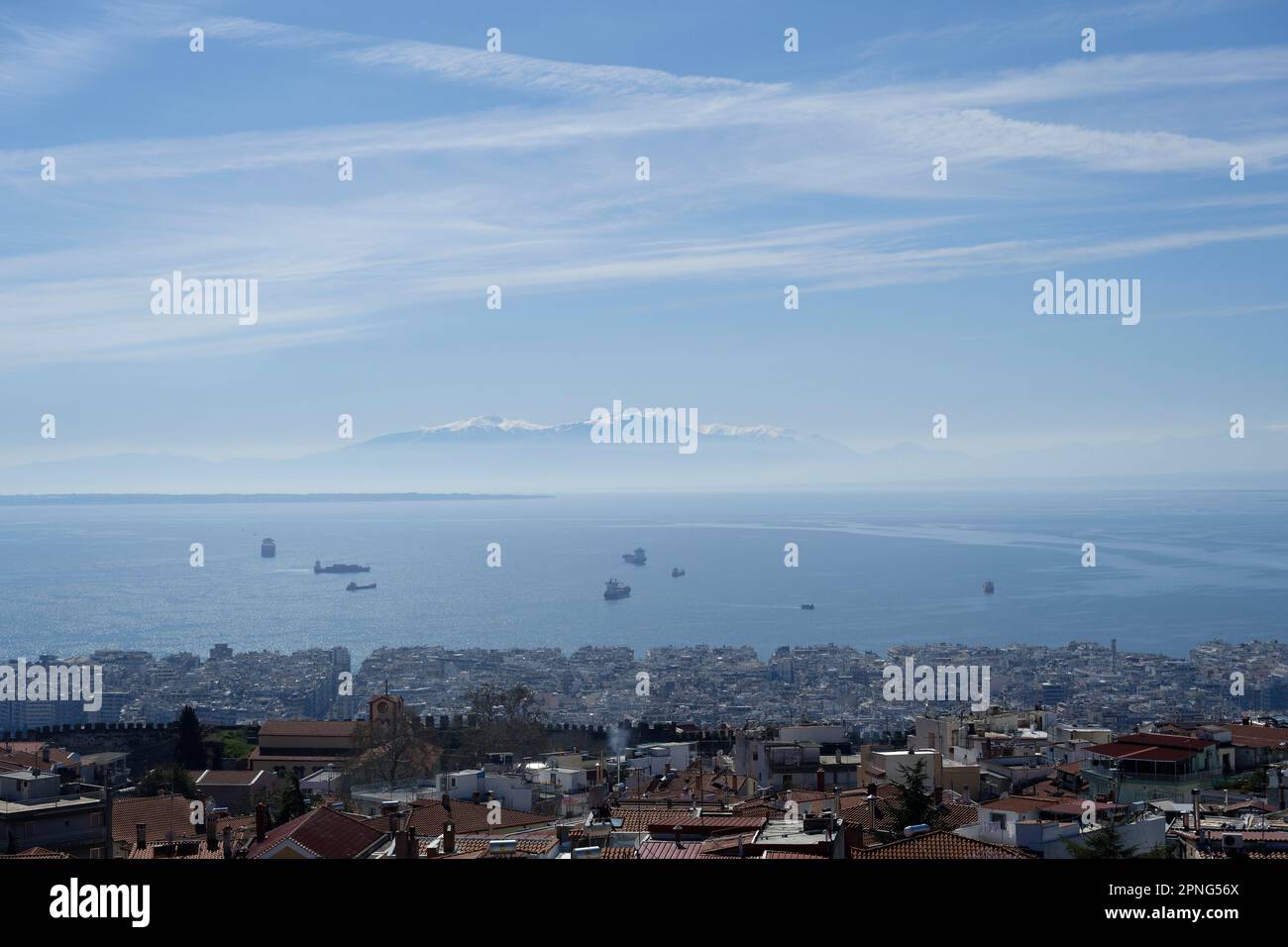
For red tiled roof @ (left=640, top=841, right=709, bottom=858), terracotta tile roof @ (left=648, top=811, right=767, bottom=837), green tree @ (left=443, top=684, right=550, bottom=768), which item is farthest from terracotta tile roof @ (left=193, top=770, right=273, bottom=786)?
red tiled roof @ (left=640, top=841, right=709, bottom=858)

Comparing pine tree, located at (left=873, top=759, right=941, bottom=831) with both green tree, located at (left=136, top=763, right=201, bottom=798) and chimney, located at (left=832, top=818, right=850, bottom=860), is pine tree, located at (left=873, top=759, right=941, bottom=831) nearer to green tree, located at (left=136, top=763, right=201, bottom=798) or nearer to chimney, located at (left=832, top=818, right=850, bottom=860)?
chimney, located at (left=832, top=818, right=850, bottom=860)

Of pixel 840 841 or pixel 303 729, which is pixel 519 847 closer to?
pixel 840 841

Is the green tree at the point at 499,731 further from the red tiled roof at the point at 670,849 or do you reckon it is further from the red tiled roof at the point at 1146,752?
the red tiled roof at the point at 670,849

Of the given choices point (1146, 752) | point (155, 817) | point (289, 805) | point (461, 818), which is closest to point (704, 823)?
point (461, 818)

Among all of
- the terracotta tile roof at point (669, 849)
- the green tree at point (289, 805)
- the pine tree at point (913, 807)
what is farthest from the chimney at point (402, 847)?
the green tree at point (289, 805)
